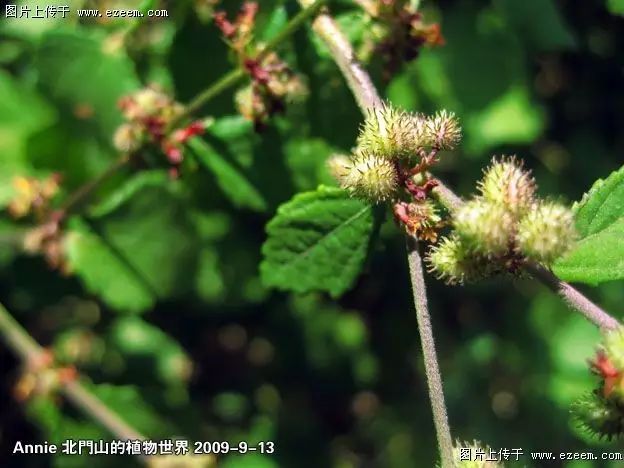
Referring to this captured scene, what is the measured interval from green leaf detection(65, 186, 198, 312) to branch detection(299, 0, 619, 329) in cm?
111

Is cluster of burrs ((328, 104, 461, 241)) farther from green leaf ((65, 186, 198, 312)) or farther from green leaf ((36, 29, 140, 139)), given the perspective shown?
green leaf ((36, 29, 140, 139))

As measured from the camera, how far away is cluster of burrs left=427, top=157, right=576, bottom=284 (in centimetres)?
192

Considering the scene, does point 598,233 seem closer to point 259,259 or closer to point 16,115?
point 259,259

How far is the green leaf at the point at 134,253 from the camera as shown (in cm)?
354

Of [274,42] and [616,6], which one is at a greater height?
[616,6]

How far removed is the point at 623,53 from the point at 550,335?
4.60 ft

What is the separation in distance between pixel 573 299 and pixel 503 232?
29 cm

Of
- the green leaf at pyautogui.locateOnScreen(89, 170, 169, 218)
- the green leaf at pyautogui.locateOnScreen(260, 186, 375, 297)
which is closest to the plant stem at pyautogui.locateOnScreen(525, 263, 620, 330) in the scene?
the green leaf at pyautogui.locateOnScreen(260, 186, 375, 297)

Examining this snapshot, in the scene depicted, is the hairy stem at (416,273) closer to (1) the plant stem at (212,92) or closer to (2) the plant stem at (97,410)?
(1) the plant stem at (212,92)

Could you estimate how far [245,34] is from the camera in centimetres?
277

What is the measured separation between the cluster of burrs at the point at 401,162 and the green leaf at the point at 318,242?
285mm

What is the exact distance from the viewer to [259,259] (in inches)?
148

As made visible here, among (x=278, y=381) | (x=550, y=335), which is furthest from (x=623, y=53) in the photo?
(x=278, y=381)

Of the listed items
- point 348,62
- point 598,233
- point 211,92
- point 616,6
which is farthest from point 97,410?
point 616,6
